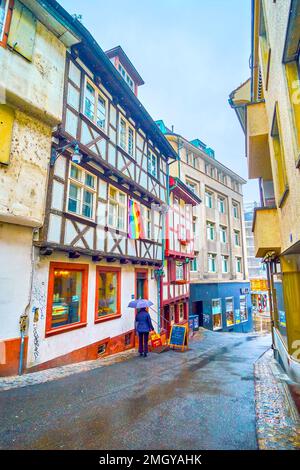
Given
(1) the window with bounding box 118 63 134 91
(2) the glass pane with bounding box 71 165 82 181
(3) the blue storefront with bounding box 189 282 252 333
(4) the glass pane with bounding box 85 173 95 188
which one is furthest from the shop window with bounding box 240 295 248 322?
(2) the glass pane with bounding box 71 165 82 181

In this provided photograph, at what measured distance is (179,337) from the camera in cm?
1080

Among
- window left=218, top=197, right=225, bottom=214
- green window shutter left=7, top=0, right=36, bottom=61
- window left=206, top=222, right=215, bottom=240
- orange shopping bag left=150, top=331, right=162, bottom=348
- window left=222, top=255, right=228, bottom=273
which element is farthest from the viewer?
window left=218, top=197, right=225, bottom=214

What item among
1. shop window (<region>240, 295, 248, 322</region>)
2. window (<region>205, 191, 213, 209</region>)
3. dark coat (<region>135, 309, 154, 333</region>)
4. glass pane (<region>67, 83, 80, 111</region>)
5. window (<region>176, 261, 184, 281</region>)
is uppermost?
window (<region>205, 191, 213, 209</region>)

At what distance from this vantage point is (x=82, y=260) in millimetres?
8047

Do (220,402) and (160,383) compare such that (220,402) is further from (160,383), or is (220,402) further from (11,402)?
(11,402)

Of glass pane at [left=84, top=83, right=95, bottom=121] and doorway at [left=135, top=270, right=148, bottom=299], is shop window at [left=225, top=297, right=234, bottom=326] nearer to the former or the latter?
doorway at [left=135, top=270, right=148, bottom=299]

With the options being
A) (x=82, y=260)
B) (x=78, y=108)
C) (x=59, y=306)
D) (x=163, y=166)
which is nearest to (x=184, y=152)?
(x=163, y=166)

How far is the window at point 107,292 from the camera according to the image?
8.80 metres

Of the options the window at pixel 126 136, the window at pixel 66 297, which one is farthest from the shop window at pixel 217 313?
the window at pixel 66 297

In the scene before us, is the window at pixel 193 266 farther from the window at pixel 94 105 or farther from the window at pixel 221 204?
the window at pixel 94 105

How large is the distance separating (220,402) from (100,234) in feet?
19.6

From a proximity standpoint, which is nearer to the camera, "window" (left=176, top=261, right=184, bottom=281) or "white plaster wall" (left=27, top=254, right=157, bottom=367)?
"white plaster wall" (left=27, top=254, right=157, bottom=367)

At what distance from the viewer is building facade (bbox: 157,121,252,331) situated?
2256 centimetres

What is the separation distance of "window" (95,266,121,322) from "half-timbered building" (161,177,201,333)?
453 cm
